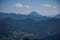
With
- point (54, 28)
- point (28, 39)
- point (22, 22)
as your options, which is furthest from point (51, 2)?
point (28, 39)

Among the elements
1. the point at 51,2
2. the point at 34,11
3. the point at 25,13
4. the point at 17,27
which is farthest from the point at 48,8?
the point at 17,27

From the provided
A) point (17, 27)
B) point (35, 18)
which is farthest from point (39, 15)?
point (17, 27)

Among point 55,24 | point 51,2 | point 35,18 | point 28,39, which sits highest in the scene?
point 51,2

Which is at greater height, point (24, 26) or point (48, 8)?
point (48, 8)

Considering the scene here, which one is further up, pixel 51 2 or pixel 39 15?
pixel 51 2

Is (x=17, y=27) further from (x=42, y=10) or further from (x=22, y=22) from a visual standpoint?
(x=42, y=10)

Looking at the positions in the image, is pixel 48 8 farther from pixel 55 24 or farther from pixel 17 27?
pixel 17 27

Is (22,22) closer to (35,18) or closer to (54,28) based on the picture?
(35,18)
